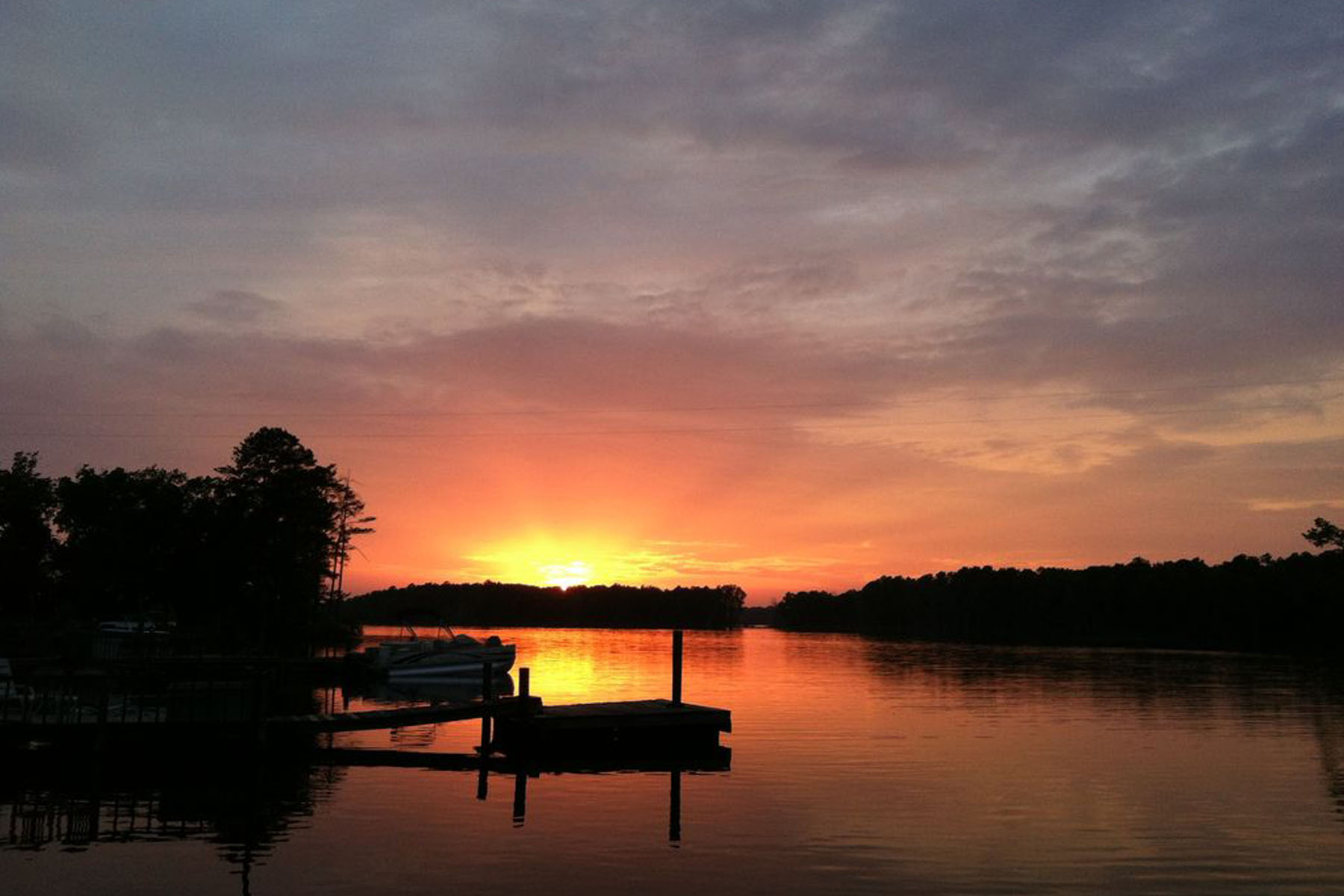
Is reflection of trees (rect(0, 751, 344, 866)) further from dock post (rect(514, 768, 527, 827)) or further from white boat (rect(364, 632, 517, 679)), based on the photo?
white boat (rect(364, 632, 517, 679))

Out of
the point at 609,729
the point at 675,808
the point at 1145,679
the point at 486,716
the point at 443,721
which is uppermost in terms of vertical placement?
the point at 486,716

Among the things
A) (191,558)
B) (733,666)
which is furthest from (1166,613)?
(191,558)

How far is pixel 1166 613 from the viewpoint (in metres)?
187

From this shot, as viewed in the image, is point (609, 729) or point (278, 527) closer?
point (609, 729)

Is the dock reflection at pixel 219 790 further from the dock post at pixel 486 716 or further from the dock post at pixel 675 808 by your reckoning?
the dock post at pixel 486 716

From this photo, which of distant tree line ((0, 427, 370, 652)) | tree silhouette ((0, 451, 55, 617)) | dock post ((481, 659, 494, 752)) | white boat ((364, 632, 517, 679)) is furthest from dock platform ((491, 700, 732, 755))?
tree silhouette ((0, 451, 55, 617))

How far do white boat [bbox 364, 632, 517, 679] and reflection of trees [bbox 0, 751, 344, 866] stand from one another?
36332 mm

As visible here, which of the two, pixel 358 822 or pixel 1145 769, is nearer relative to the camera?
pixel 358 822

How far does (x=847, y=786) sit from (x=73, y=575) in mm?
85737

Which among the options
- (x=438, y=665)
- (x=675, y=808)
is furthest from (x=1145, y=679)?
(x=675, y=808)

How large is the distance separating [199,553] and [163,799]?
65.0 m

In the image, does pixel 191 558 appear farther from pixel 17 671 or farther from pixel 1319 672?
pixel 1319 672

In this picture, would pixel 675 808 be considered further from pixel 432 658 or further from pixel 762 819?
pixel 432 658

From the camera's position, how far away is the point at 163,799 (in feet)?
93.7
